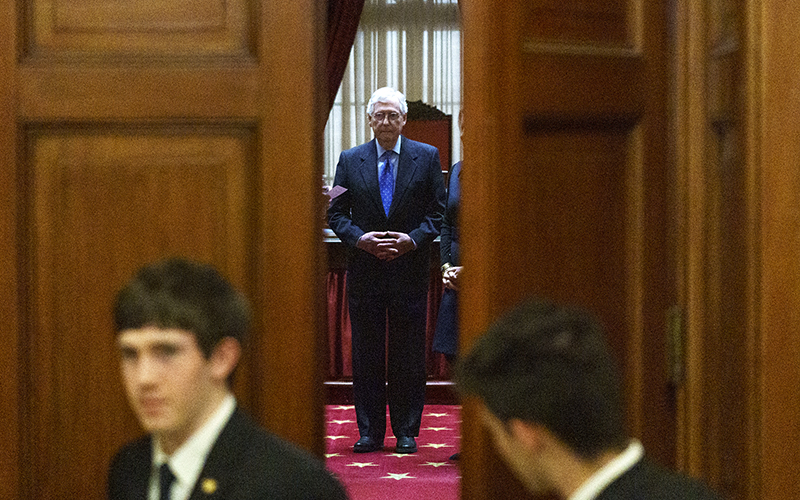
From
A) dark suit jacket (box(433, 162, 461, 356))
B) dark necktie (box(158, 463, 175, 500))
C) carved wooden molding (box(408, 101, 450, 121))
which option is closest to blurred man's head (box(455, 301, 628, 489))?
dark necktie (box(158, 463, 175, 500))

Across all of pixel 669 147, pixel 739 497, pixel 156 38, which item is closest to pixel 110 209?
pixel 156 38

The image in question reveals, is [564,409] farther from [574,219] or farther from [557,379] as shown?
[574,219]

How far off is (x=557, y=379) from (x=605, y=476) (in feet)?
0.41

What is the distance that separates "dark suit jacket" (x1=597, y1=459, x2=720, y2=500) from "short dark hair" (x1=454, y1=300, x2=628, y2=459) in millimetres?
37

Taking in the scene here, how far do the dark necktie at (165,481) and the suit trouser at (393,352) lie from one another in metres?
3.00

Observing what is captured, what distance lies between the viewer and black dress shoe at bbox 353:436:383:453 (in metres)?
4.48

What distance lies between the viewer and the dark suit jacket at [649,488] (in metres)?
1.14

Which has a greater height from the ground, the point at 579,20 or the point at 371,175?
the point at 579,20

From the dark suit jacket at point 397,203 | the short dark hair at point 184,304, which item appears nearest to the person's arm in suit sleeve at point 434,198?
the dark suit jacket at point 397,203

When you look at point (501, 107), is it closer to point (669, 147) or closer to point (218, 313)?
point (669, 147)

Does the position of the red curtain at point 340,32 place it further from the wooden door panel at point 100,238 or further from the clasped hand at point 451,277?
the wooden door panel at point 100,238

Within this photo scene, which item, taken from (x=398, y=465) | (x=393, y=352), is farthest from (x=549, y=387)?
(x=393, y=352)

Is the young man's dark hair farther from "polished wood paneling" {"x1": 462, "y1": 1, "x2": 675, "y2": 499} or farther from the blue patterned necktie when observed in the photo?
the blue patterned necktie

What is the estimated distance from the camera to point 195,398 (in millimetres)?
1354
